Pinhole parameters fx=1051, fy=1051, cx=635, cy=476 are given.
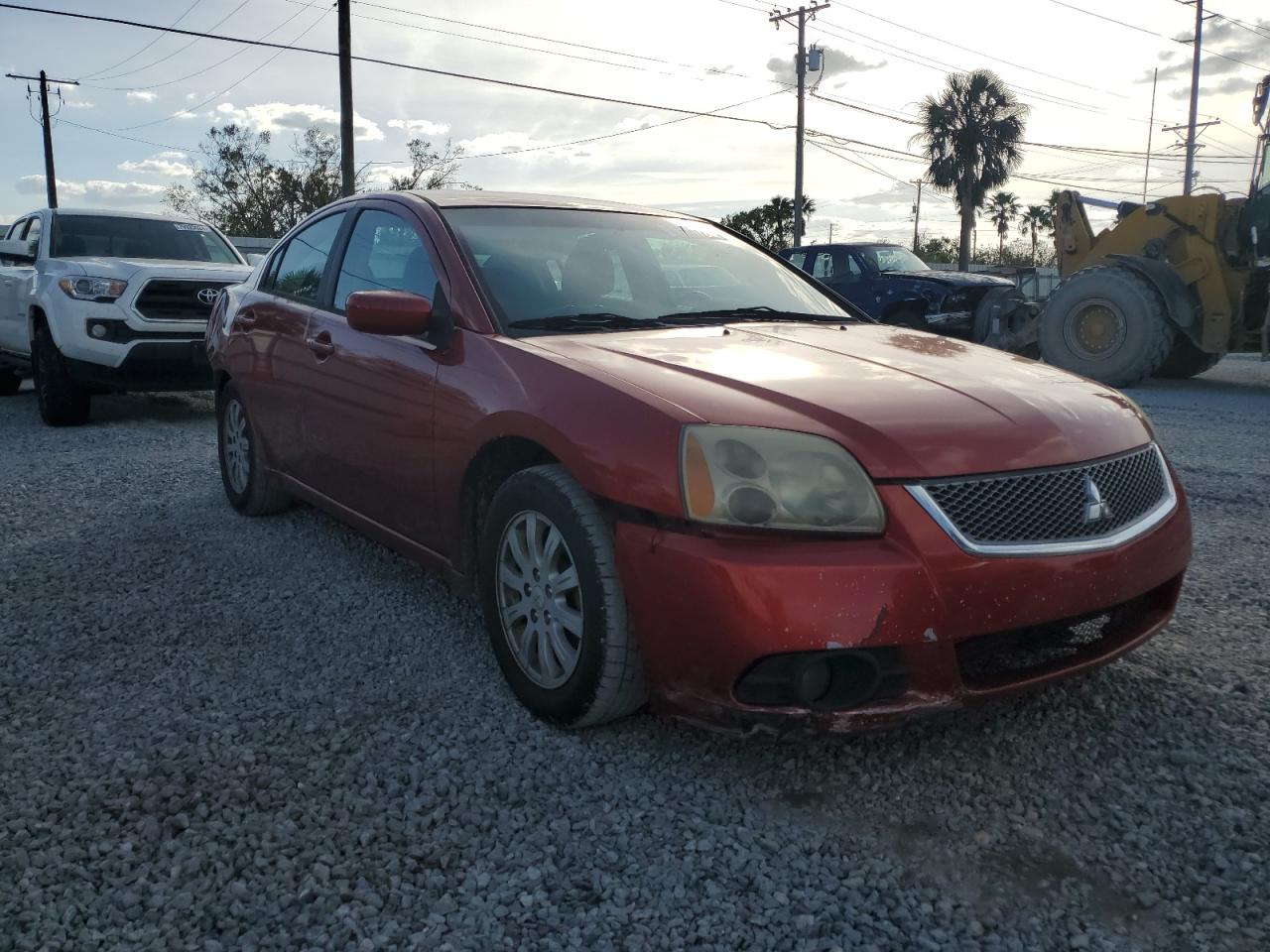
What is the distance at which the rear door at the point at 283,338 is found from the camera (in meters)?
4.31

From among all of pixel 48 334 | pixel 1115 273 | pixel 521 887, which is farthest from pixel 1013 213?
pixel 521 887

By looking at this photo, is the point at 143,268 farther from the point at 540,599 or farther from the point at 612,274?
the point at 540,599

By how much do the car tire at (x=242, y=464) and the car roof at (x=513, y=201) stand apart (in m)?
1.39

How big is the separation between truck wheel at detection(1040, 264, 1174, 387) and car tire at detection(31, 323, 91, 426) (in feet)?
29.9

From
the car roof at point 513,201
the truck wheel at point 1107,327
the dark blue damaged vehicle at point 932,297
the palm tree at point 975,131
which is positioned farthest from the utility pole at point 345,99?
the palm tree at point 975,131

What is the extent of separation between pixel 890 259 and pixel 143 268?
9477 mm

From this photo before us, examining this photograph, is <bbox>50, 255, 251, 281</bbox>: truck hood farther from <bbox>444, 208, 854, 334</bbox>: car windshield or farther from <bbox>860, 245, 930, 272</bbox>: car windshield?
<bbox>860, 245, 930, 272</bbox>: car windshield

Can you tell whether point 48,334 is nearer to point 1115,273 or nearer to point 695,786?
point 695,786

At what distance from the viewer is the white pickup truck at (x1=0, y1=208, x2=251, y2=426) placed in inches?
315

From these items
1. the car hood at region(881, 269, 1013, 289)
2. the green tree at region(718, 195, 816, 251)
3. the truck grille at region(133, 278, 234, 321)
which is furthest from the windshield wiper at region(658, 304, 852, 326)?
the green tree at region(718, 195, 816, 251)

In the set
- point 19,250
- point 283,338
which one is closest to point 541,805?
point 283,338

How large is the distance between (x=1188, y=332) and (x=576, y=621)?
9701 millimetres

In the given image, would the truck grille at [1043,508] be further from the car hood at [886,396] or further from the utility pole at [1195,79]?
the utility pole at [1195,79]

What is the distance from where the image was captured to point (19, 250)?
8.67 meters
